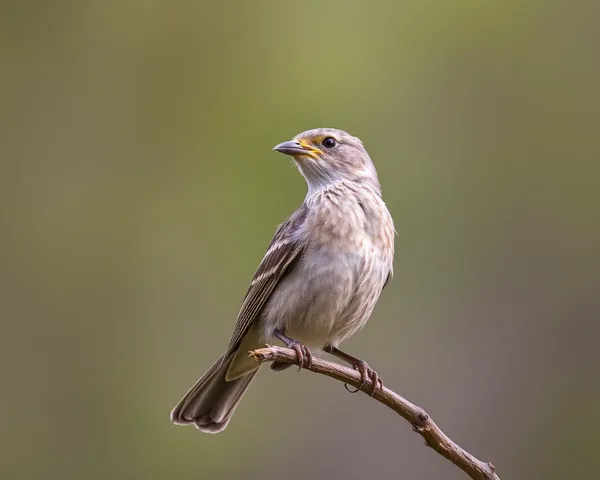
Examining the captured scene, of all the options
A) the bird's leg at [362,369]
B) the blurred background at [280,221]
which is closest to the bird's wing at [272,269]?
the bird's leg at [362,369]

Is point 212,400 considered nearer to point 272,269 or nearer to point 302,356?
point 272,269

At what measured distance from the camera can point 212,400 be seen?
6.66 metres

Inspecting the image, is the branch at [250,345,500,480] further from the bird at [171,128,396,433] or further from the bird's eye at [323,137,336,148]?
the bird's eye at [323,137,336,148]

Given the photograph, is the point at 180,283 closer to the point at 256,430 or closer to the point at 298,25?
the point at 256,430

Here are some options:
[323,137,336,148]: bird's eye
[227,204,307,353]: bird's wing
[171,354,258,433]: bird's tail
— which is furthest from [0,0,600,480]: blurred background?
[227,204,307,353]: bird's wing

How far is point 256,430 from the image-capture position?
1056cm

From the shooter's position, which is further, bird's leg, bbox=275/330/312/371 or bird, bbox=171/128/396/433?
bird, bbox=171/128/396/433

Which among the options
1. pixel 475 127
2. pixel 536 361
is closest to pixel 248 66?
pixel 475 127

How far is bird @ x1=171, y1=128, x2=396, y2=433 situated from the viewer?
599cm

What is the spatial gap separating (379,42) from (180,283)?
3.41 meters

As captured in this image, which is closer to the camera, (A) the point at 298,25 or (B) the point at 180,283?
(B) the point at 180,283

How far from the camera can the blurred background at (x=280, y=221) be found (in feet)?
32.1

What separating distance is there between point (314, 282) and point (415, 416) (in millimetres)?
1408

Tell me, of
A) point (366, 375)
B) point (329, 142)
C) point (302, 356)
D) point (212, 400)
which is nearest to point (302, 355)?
point (302, 356)
